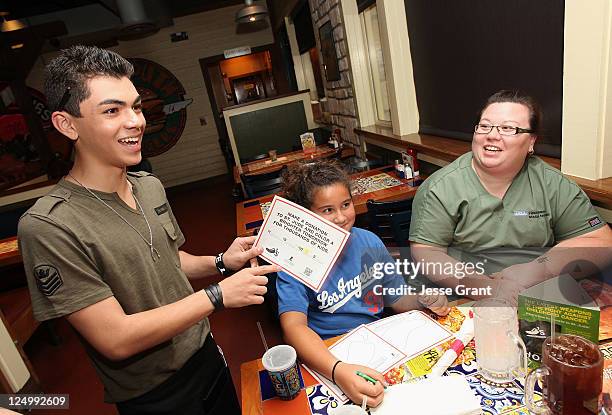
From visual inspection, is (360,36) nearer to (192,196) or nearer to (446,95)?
(446,95)

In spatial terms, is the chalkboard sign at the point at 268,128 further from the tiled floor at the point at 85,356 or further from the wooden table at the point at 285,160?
the tiled floor at the point at 85,356

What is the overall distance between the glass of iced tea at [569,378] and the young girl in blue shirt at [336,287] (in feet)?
1.31

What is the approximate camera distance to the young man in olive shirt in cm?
99

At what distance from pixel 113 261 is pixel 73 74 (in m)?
0.54

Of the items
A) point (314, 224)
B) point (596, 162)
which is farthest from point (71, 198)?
point (596, 162)

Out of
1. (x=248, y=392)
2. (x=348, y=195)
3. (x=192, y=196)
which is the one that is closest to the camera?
(x=248, y=392)

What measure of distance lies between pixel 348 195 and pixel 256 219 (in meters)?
1.39

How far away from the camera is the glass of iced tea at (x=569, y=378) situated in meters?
0.76

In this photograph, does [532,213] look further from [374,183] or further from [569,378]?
[374,183]

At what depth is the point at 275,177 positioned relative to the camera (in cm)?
374

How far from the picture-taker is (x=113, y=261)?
3.55 ft

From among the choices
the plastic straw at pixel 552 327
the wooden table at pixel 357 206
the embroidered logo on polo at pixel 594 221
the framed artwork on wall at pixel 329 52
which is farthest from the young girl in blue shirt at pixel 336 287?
the framed artwork on wall at pixel 329 52

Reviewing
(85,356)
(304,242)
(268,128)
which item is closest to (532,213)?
(304,242)

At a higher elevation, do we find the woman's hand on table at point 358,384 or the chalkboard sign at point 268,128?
the chalkboard sign at point 268,128
